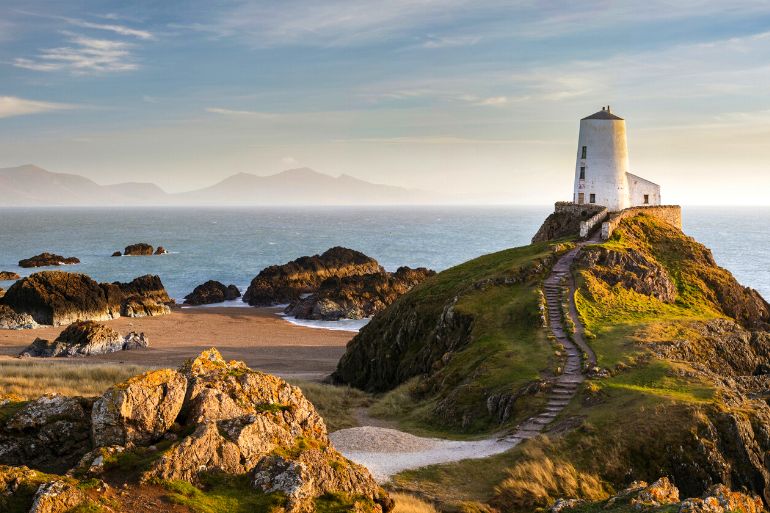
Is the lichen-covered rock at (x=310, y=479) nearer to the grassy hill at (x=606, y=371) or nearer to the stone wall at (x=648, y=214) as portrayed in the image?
the grassy hill at (x=606, y=371)

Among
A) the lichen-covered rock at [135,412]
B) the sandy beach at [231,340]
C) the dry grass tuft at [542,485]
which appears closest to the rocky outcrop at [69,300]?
the sandy beach at [231,340]

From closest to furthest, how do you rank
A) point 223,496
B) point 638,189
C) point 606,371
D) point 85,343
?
point 223,496, point 606,371, point 85,343, point 638,189

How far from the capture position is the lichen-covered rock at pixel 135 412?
15883 millimetres

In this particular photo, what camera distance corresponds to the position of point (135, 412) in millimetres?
16141

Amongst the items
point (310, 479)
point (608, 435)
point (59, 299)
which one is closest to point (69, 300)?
point (59, 299)

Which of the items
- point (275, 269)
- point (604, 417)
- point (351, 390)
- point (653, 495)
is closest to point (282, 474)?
point (653, 495)

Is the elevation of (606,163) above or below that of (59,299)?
above

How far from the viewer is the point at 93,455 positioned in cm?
1515

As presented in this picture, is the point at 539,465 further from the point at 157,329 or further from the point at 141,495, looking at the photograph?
the point at 157,329

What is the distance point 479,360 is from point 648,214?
88.7 feet

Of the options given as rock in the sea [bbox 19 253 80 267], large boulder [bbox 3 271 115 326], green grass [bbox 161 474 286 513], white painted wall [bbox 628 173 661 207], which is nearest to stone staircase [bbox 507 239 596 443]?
white painted wall [bbox 628 173 661 207]

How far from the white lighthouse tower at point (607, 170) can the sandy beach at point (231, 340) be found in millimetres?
23918

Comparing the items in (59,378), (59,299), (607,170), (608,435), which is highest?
(607,170)

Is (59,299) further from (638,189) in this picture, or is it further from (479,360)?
(638,189)
